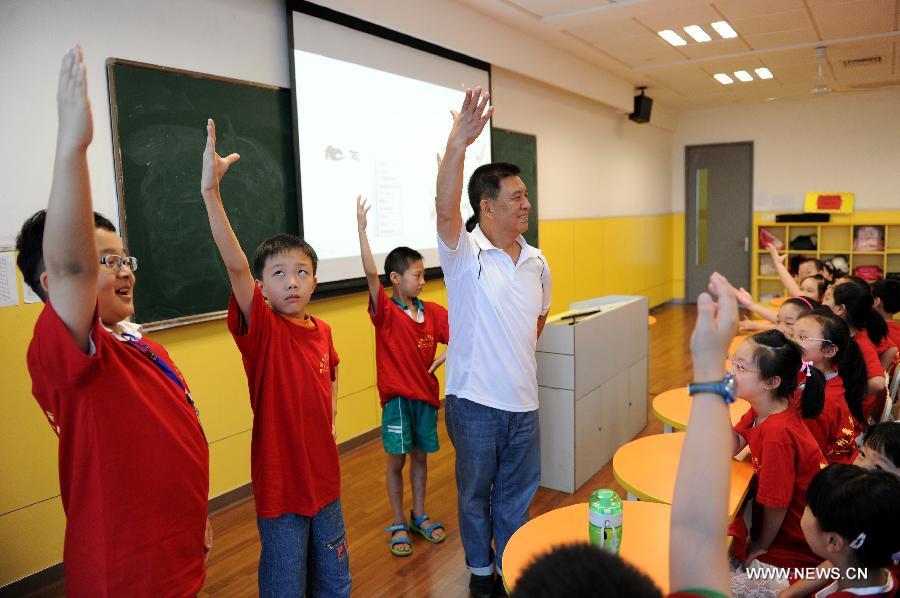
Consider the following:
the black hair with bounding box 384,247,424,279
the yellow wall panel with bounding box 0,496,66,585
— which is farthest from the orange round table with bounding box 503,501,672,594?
the yellow wall panel with bounding box 0,496,66,585

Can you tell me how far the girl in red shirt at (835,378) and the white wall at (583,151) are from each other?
3676 millimetres

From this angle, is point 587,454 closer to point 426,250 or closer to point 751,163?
point 426,250

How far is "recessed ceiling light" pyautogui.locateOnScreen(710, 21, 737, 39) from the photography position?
5523 mm

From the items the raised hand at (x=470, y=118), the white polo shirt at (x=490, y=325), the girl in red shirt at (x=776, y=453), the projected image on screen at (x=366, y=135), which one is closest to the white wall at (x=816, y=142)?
the projected image on screen at (x=366, y=135)

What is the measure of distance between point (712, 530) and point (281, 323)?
1.29 metres

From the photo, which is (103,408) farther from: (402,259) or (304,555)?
(402,259)

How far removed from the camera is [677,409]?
2.55m

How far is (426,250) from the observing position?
15.1ft

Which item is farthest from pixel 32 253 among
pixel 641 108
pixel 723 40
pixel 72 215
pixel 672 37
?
pixel 641 108

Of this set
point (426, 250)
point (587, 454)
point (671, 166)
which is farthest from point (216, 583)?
point (671, 166)

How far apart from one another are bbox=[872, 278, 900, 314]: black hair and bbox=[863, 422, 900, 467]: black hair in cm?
241

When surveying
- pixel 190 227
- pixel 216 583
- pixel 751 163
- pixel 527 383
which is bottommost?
pixel 216 583

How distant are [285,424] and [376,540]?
1.42 metres

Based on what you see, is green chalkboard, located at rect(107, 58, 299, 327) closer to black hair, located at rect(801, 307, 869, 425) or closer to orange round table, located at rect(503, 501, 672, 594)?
orange round table, located at rect(503, 501, 672, 594)
